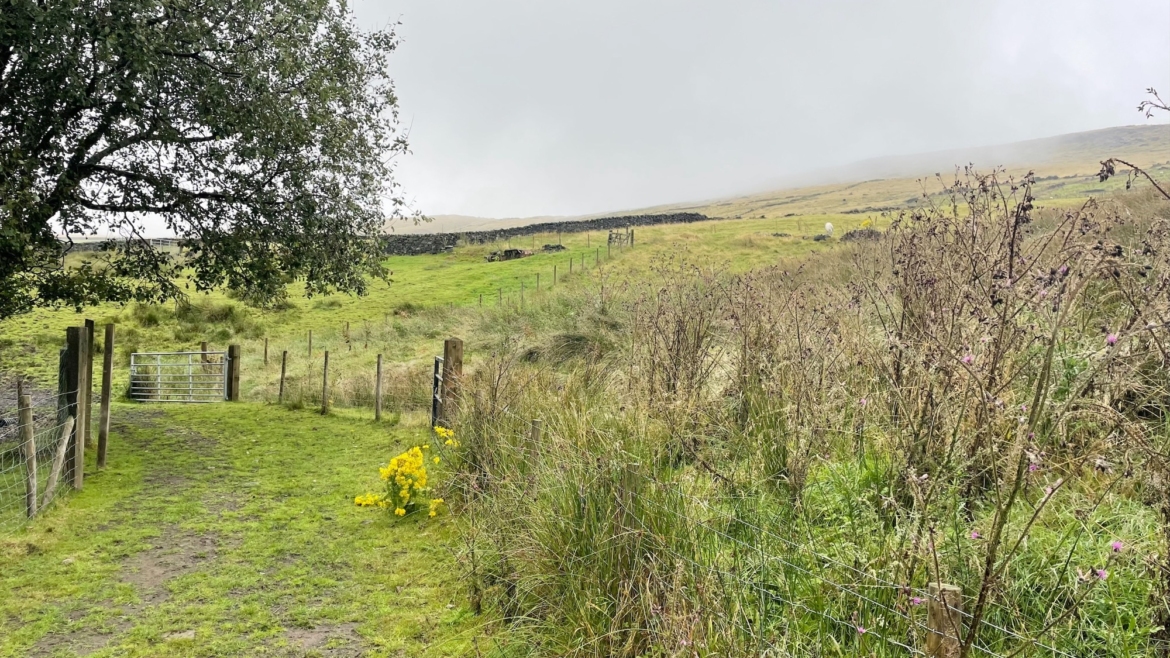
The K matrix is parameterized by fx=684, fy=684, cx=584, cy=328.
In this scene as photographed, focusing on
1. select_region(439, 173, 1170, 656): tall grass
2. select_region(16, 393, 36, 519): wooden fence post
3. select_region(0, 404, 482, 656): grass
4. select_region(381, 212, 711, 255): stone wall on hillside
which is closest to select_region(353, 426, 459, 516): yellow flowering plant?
select_region(0, 404, 482, 656): grass

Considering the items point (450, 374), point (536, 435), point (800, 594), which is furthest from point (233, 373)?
point (800, 594)

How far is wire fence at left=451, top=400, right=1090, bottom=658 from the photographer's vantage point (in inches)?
103

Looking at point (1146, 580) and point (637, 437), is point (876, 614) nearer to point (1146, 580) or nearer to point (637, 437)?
point (1146, 580)

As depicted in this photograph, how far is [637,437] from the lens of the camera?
16.2ft

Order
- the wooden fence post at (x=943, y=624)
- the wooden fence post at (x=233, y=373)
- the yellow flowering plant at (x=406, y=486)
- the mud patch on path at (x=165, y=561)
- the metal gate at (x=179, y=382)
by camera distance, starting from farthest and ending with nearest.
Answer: the metal gate at (x=179, y=382), the wooden fence post at (x=233, y=373), the yellow flowering plant at (x=406, y=486), the mud patch on path at (x=165, y=561), the wooden fence post at (x=943, y=624)

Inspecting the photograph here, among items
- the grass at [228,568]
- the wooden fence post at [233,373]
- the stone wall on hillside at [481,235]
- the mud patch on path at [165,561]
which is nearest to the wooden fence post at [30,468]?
the grass at [228,568]

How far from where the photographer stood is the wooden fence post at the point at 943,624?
221 cm

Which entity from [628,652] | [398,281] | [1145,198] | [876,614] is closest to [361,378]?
[628,652]

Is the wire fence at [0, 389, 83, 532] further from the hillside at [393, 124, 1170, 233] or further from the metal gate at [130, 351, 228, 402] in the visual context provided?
the hillside at [393, 124, 1170, 233]

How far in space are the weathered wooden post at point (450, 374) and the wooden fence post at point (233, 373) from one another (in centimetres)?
901

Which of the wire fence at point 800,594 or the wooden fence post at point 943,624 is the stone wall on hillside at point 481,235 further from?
the wooden fence post at point 943,624

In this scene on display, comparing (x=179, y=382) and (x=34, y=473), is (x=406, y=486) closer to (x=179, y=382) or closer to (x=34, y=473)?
(x=34, y=473)

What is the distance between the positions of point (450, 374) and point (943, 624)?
6.96 m

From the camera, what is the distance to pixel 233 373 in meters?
15.8
